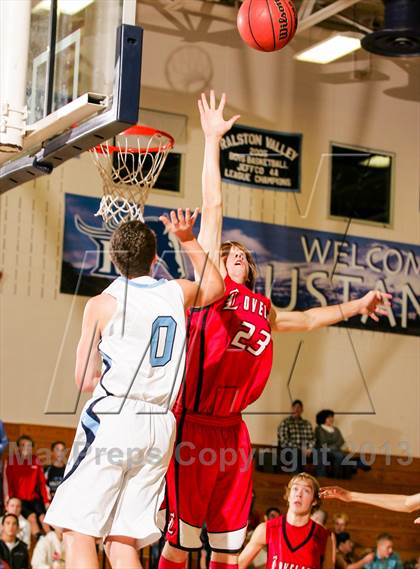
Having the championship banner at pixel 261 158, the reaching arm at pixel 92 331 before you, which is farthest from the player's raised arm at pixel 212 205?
the championship banner at pixel 261 158

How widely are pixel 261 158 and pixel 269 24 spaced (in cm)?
957

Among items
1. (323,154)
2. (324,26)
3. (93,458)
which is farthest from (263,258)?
(93,458)

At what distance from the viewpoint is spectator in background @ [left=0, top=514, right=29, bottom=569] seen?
11.7 m

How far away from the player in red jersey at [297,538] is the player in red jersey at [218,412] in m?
1.81

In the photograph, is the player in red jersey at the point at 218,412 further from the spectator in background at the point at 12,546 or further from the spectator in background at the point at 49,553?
the spectator in background at the point at 49,553

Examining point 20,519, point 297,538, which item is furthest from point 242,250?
point 20,519

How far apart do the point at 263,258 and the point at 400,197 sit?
320cm

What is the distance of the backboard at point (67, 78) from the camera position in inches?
225

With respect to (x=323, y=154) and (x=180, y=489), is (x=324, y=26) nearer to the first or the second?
(x=323, y=154)

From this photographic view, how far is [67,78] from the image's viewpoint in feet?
21.0

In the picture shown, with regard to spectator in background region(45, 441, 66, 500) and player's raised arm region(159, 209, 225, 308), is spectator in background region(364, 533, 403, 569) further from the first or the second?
player's raised arm region(159, 209, 225, 308)

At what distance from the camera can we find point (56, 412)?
1641cm

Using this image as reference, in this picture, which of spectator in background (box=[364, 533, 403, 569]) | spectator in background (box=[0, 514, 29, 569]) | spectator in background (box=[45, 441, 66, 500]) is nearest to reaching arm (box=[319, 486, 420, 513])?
spectator in background (box=[0, 514, 29, 569])

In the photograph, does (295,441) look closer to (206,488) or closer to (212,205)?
(206,488)
